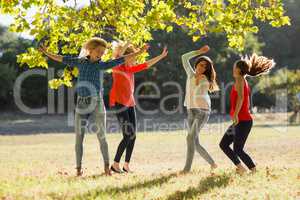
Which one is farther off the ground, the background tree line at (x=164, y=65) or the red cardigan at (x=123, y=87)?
the background tree line at (x=164, y=65)

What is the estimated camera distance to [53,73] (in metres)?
48.0

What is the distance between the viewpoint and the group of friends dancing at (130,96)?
848cm

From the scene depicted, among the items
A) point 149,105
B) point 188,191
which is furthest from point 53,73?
point 188,191

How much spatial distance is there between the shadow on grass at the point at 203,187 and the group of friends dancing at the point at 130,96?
0.62m

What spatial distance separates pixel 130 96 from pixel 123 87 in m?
0.23

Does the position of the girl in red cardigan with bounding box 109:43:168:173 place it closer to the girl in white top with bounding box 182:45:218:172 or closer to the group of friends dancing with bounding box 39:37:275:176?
the group of friends dancing with bounding box 39:37:275:176

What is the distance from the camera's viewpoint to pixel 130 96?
9.16 metres

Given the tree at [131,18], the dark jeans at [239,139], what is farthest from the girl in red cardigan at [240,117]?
the tree at [131,18]

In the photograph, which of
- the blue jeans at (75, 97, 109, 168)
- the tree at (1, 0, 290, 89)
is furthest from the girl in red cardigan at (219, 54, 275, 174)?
the blue jeans at (75, 97, 109, 168)

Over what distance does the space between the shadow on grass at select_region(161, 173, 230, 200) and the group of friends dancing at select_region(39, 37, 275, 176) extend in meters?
0.62

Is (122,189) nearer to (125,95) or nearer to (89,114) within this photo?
(89,114)

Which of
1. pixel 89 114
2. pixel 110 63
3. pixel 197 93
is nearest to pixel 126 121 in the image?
pixel 89 114

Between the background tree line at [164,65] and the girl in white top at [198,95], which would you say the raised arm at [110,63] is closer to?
the girl in white top at [198,95]

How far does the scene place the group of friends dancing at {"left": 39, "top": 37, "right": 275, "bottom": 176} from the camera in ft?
27.8
